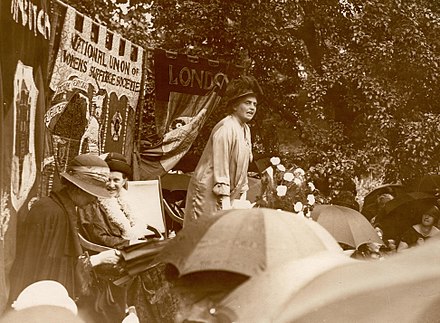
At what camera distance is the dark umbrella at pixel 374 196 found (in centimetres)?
412

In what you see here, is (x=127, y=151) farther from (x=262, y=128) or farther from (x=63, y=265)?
(x=63, y=265)

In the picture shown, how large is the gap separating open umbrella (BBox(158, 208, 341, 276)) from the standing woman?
2317 millimetres

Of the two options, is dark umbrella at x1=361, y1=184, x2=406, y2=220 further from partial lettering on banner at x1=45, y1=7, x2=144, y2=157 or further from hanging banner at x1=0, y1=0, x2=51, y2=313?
hanging banner at x1=0, y1=0, x2=51, y2=313

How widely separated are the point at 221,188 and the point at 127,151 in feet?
5.93

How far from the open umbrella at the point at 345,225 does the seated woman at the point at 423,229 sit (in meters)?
0.34

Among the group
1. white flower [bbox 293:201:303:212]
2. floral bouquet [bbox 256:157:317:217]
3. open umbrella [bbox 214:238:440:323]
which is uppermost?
open umbrella [bbox 214:238:440:323]

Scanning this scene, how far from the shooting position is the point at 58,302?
1238 millimetres

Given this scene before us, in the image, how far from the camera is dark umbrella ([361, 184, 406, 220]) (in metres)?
4.12

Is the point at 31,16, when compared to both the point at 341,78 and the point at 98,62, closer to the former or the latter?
the point at 98,62

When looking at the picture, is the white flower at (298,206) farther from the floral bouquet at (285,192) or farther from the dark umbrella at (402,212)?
the dark umbrella at (402,212)

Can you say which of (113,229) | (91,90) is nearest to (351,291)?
(113,229)

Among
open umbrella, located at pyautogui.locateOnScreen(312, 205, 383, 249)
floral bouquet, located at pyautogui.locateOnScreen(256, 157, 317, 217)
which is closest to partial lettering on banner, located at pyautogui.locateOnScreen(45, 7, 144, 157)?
floral bouquet, located at pyautogui.locateOnScreen(256, 157, 317, 217)

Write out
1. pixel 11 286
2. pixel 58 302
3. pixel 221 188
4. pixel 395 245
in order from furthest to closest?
pixel 395 245 < pixel 221 188 < pixel 11 286 < pixel 58 302

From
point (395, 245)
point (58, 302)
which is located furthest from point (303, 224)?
point (395, 245)
